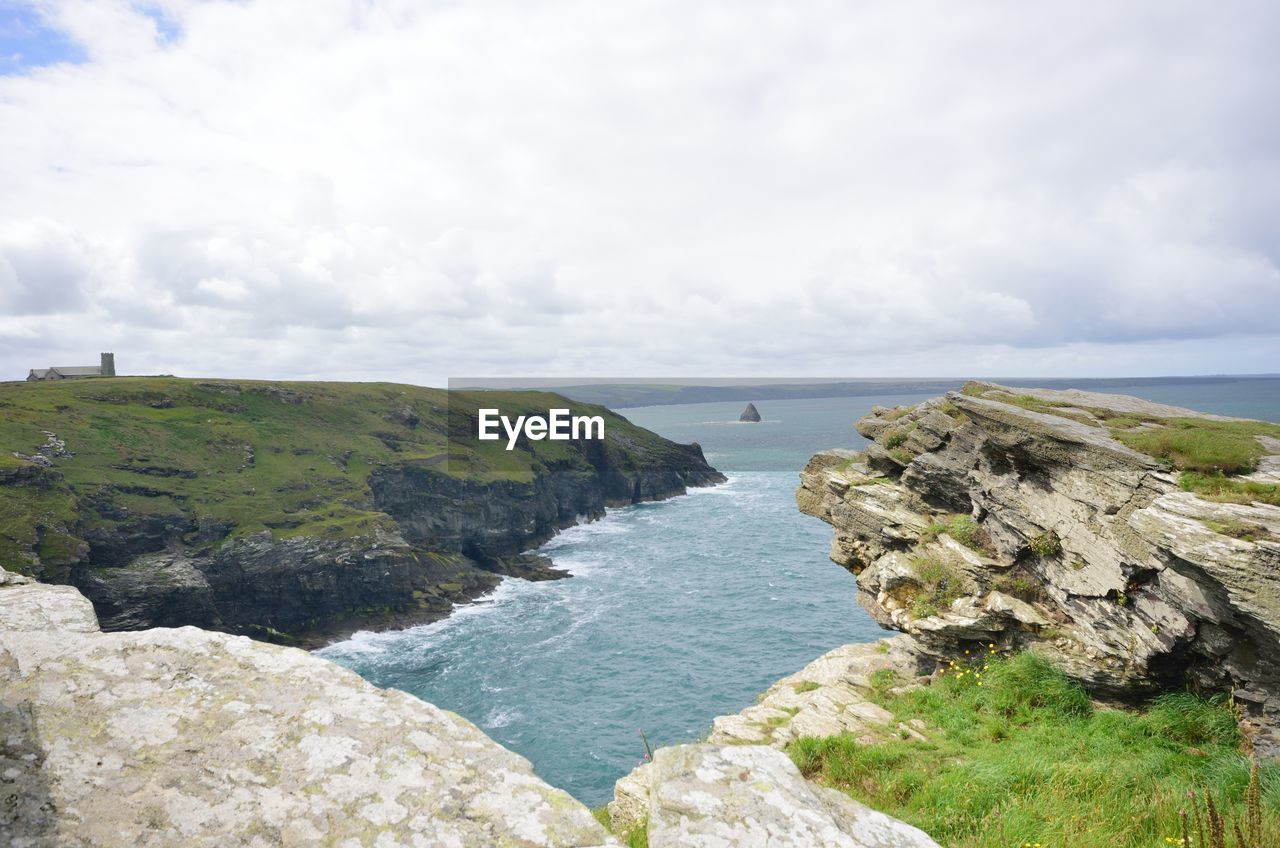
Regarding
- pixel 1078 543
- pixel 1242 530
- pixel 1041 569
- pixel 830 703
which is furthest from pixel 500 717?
pixel 1242 530

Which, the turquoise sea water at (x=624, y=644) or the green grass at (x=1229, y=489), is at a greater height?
the green grass at (x=1229, y=489)

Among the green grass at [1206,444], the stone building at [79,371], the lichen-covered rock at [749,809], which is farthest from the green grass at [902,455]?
the stone building at [79,371]

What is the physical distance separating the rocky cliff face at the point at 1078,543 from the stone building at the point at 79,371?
13196 cm

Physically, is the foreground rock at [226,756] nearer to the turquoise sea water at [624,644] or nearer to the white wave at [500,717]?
the turquoise sea water at [624,644]

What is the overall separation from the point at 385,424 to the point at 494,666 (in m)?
65.5

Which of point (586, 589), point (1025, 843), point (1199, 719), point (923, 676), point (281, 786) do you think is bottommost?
point (586, 589)

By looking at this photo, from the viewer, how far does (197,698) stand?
4277mm

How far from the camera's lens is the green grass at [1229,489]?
11.8 meters

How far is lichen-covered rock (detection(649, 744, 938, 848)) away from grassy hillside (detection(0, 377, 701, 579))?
2567 inches

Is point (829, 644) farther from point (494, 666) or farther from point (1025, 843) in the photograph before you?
point (1025, 843)

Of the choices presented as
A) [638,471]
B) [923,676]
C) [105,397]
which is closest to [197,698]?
[923,676]

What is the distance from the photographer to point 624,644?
5284 centimetres

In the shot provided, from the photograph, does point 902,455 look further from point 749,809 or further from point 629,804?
point 749,809

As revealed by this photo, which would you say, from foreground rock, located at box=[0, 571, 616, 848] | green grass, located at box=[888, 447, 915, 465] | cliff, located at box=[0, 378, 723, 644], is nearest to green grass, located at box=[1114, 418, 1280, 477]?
green grass, located at box=[888, 447, 915, 465]
